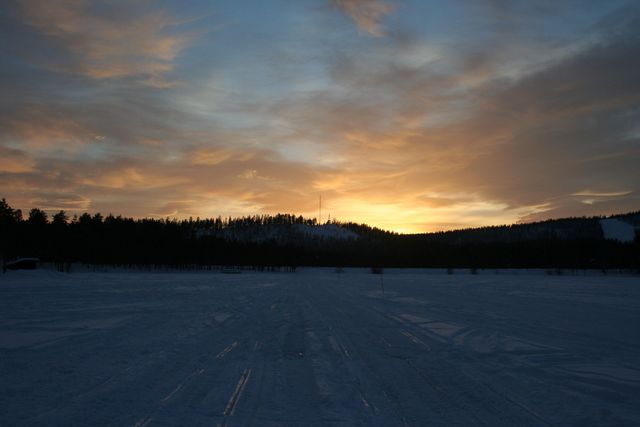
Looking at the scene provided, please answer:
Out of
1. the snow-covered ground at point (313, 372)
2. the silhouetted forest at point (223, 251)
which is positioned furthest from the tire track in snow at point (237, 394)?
the silhouetted forest at point (223, 251)

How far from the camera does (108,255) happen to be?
122 meters

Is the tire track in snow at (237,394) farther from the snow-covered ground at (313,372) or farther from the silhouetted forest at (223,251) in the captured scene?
the silhouetted forest at (223,251)

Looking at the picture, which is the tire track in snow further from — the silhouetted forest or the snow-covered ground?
the silhouetted forest

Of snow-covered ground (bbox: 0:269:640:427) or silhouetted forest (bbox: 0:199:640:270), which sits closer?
snow-covered ground (bbox: 0:269:640:427)

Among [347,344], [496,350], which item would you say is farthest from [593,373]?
[347,344]

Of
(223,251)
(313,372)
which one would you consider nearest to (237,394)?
(313,372)

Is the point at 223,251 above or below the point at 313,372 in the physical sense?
above

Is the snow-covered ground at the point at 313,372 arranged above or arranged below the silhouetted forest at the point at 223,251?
below

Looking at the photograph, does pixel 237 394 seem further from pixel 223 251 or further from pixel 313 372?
pixel 223 251

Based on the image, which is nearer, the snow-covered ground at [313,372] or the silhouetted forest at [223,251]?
the snow-covered ground at [313,372]

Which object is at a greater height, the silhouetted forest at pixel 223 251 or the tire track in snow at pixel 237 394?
the silhouetted forest at pixel 223 251

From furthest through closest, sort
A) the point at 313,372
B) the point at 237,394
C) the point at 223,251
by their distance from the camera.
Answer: the point at 223,251 → the point at 313,372 → the point at 237,394

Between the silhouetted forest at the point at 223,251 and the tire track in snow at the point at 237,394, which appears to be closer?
the tire track in snow at the point at 237,394

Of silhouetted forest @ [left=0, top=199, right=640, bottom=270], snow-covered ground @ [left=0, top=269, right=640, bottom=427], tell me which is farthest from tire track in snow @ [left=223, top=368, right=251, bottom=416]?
silhouetted forest @ [left=0, top=199, right=640, bottom=270]
